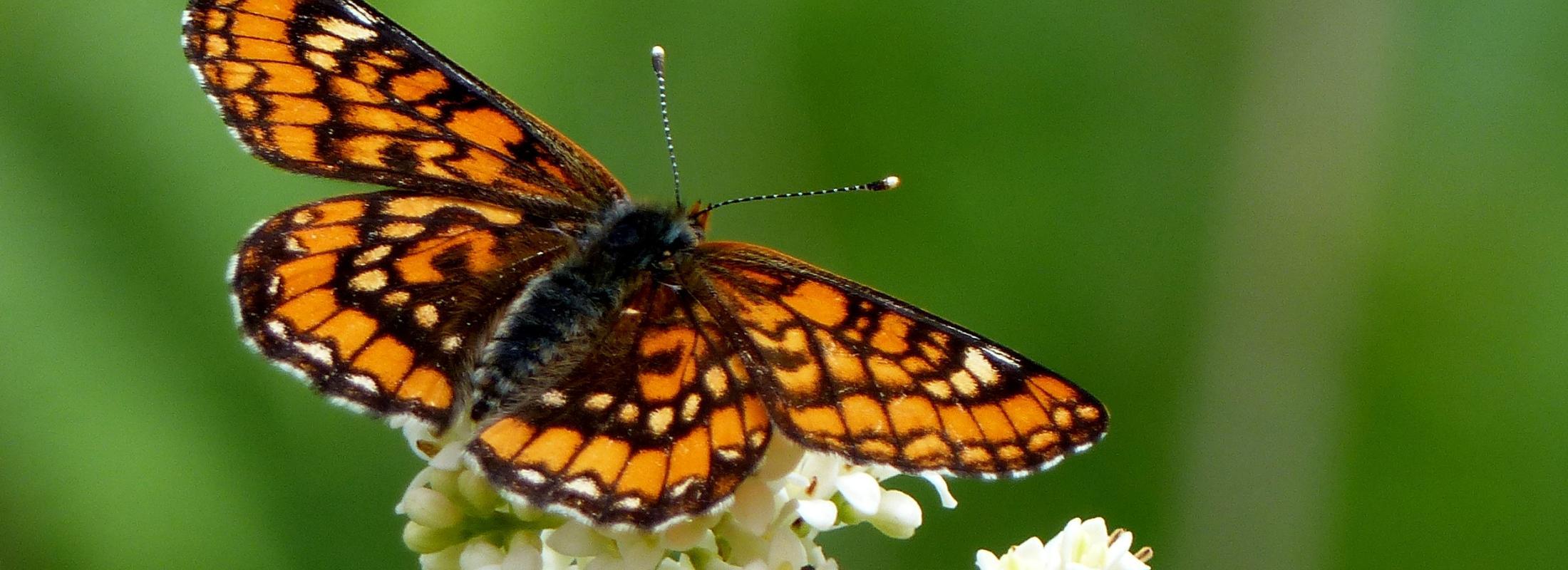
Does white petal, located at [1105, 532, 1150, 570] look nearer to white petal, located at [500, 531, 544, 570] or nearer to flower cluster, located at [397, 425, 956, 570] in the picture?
flower cluster, located at [397, 425, 956, 570]

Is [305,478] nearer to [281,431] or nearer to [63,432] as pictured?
[281,431]

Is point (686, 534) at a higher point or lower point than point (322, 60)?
lower

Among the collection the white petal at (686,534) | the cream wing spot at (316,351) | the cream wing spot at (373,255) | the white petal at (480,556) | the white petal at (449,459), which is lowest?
the white petal at (480,556)

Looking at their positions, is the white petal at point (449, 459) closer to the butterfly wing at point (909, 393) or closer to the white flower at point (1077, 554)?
the butterfly wing at point (909, 393)

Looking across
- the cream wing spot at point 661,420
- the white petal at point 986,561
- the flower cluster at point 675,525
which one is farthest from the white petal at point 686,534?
the white petal at point 986,561

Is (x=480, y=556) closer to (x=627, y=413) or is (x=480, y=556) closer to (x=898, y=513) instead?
(x=627, y=413)

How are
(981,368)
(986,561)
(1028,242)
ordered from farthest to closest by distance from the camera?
(1028,242), (986,561), (981,368)

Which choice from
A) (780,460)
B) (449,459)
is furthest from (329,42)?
(780,460)
